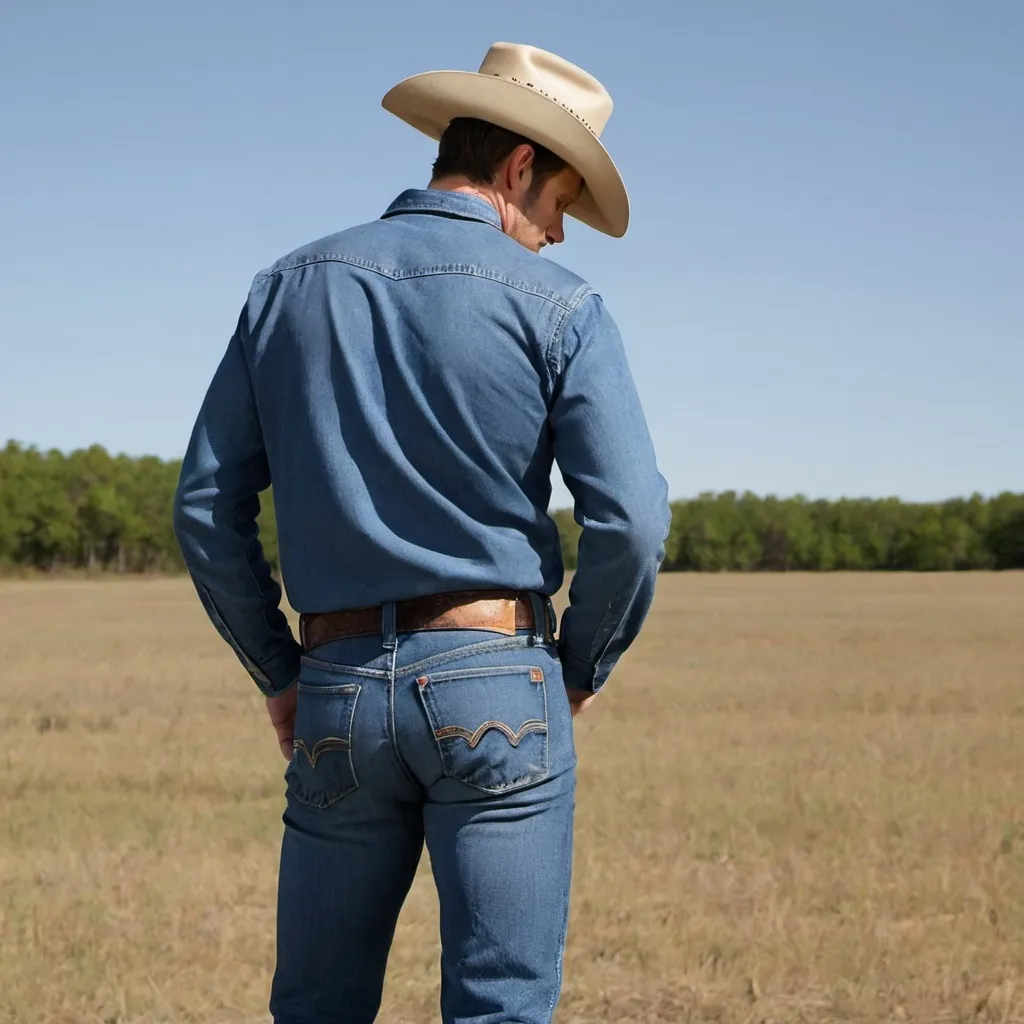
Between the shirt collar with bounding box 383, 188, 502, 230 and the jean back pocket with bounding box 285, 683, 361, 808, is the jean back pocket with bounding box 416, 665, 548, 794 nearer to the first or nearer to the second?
the jean back pocket with bounding box 285, 683, 361, 808

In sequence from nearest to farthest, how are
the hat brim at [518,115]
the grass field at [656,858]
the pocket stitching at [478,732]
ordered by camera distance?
the pocket stitching at [478,732] < the hat brim at [518,115] < the grass field at [656,858]

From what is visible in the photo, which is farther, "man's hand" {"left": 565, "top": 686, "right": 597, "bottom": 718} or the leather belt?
"man's hand" {"left": 565, "top": 686, "right": 597, "bottom": 718}

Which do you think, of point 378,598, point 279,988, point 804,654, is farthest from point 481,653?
point 804,654

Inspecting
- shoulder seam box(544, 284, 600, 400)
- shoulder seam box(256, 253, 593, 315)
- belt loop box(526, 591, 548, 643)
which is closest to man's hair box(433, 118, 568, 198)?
shoulder seam box(256, 253, 593, 315)

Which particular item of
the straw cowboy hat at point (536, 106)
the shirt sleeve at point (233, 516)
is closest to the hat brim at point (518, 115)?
the straw cowboy hat at point (536, 106)

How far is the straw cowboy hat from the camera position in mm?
2805

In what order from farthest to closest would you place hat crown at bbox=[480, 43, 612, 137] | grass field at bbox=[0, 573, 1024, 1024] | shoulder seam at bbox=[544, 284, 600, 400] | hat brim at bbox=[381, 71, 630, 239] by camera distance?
grass field at bbox=[0, 573, 1024, 1024] < hat crown at bbox=[480, 43, 612, 137] < hat brim at bbox=[381, 71, 630, 239] < shoulder seam at bbox=[544, 284, 600, 400]

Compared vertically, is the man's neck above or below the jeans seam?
above

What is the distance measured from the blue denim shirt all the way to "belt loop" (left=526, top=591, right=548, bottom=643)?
41mm

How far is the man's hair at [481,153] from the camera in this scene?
287cm

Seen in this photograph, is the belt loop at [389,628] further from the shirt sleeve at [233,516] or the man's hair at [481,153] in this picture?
the man's hair at [481,153]

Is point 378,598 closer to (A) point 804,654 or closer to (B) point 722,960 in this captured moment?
(B) point 722,960

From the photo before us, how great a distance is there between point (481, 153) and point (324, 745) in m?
1.19

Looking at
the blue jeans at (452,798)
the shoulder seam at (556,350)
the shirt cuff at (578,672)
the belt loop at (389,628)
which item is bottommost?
the blue jeans at (452,798)
